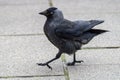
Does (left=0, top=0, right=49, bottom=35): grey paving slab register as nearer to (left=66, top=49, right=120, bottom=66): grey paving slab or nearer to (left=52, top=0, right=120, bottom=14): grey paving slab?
(left=52, top=0, right=120, bottom=14): grey paving slab

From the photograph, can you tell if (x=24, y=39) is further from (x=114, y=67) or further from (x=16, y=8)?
(x=16, y=8)

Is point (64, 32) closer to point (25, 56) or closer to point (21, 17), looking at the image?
point (25, 56)

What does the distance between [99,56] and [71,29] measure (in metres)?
0.86

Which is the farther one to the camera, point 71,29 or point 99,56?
point 99,56

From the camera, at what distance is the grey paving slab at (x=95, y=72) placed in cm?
580

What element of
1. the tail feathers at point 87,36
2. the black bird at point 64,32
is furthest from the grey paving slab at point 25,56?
the tail feathers at point 87,36

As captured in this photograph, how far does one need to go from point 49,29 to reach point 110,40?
6.49 ft

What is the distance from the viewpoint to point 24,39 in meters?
7.67

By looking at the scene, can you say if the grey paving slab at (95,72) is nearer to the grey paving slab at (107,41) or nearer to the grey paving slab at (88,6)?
the grey paving slab at (107,41)

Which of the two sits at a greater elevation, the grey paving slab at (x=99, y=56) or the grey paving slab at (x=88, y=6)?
the grey paving slab at (x=99, y=56)

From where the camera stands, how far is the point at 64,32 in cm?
601

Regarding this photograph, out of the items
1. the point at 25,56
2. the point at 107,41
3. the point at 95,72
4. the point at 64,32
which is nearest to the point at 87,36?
the point at 64,32

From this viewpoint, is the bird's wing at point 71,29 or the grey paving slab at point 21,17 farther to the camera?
the grey paving slab at point 21,17

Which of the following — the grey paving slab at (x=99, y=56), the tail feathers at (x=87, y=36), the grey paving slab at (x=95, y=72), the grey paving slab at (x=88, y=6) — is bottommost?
the grey paving slab at (x=88, y=6)
